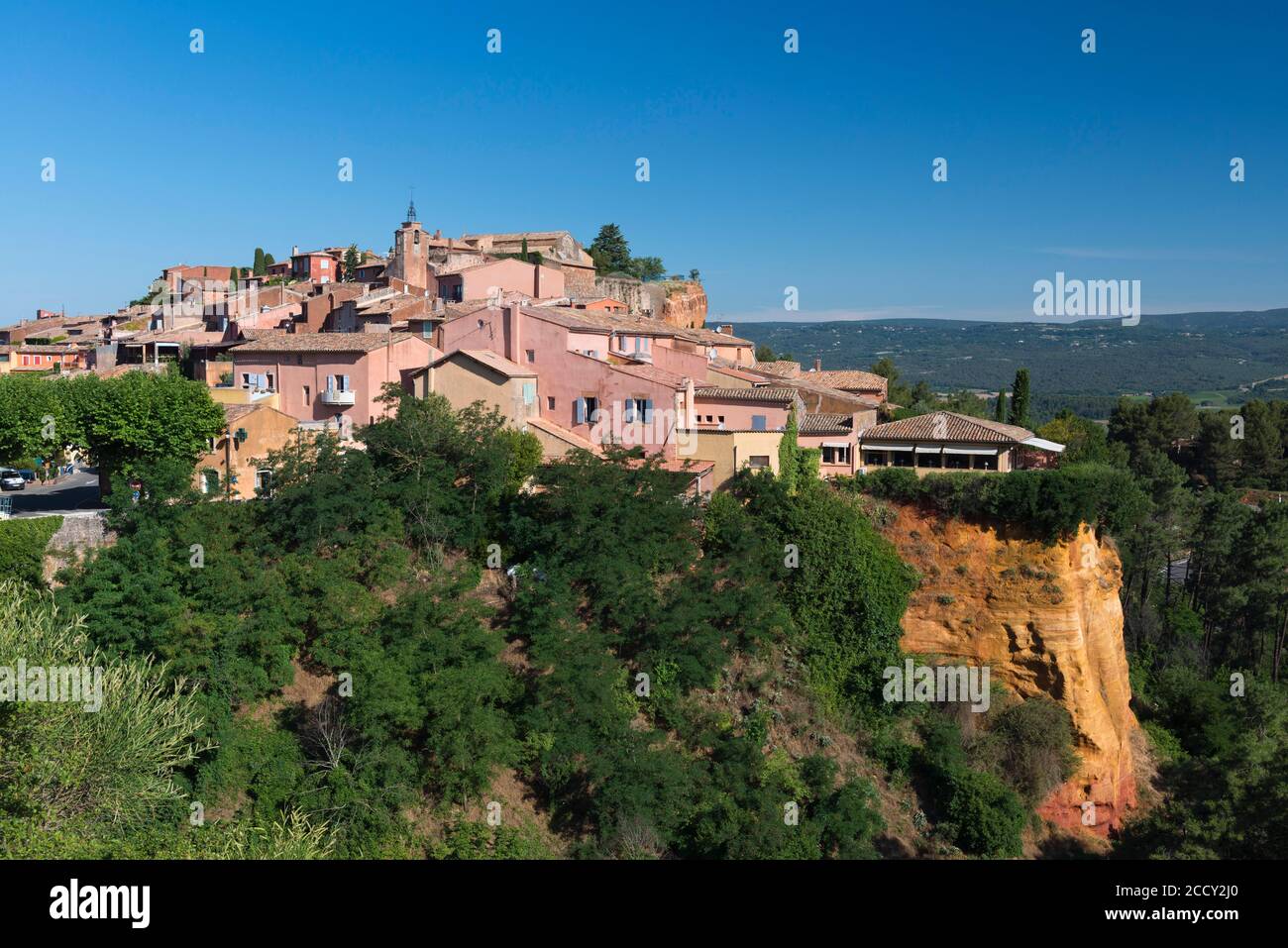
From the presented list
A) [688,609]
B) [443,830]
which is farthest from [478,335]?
[443,830]

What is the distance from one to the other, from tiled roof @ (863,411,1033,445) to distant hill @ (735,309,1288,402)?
77.9m

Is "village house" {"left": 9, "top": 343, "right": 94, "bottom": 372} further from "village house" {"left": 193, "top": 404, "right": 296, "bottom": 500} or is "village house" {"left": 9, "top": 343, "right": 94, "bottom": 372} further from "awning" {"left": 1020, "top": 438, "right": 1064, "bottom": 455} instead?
"awning" {"left": 1020, "top": 438, "right": 1064, "bottom": 455}

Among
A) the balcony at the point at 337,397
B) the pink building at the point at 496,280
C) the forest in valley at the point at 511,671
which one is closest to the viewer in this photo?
the forest in valley at the point at 511,671

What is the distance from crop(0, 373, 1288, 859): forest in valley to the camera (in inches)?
814

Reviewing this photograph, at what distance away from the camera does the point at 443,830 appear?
21859mm

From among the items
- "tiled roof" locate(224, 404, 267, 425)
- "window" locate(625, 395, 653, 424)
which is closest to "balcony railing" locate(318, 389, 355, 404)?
"tiled roof" locate(224, 404, 267, 425)

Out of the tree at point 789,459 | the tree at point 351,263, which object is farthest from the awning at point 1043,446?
the tree at point 351,263

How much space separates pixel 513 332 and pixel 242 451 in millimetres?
8935

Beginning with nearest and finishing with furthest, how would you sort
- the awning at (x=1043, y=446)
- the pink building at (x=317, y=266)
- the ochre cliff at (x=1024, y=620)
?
the ochre cliff at (x=1024, y=620), the awning at (x=1043, y=446), the pink building at (x=317, y=266)

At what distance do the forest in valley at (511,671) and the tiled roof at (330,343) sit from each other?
442 cm

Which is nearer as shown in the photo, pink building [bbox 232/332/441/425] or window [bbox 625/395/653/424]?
window [bbox 625/395/653/424]

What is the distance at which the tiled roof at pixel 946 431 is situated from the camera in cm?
3061

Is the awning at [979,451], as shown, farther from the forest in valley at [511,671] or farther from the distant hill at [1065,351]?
the distant hill at [1065,351]
